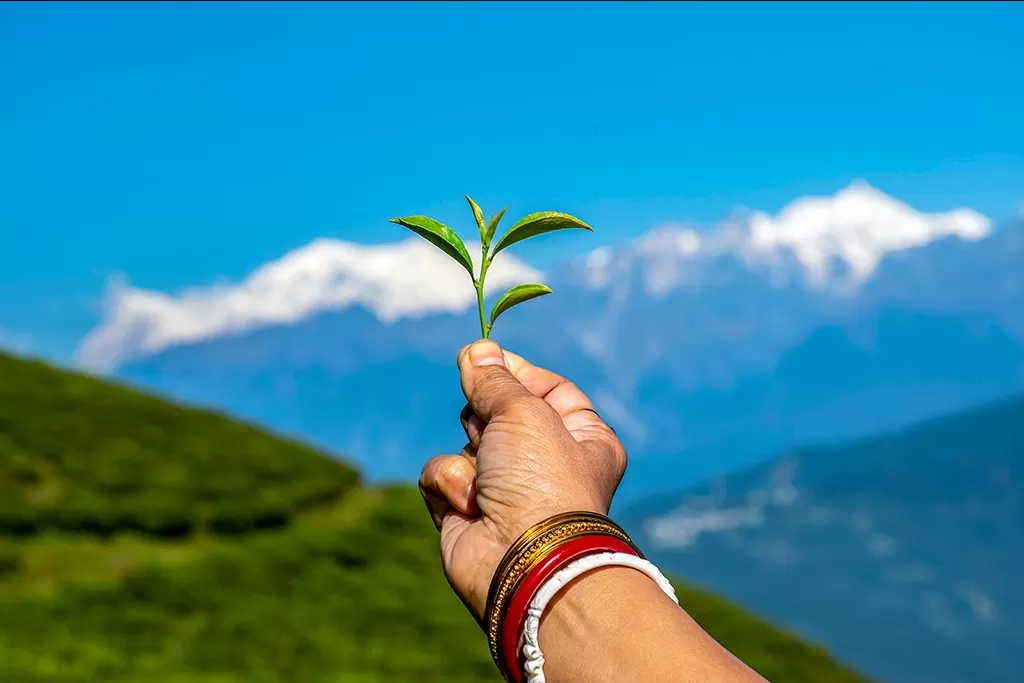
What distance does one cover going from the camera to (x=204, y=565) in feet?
37.0

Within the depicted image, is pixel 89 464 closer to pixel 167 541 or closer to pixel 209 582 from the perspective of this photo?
pixel 167 541

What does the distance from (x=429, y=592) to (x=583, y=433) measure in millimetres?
9202

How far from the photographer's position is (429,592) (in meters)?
11.9

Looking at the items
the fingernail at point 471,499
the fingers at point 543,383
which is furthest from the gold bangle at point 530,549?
the fingers at point 543,383

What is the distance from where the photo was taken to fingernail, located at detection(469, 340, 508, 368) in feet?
10.6

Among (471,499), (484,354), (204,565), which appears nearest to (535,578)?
(471,499)

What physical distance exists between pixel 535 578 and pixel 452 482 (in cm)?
67

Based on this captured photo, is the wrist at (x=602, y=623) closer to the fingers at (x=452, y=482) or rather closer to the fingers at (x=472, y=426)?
the fingers at (x=452, y=482)

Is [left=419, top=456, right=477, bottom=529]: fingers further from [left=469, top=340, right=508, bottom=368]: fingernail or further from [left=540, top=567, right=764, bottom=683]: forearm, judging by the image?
[left=540, top=567, right=764, bottom=683]: forearm

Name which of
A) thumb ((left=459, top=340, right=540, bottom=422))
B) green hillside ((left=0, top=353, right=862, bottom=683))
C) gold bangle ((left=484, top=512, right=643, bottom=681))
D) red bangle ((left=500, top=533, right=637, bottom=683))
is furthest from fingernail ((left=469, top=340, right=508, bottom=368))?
green hillside ((left=0, top=353, right=862, bottom=683))

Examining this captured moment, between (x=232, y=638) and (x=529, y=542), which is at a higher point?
(x=232, y=638)

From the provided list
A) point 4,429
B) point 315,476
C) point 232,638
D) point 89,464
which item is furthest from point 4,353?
point 232,638

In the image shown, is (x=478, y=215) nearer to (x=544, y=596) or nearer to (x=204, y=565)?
(x=544, y=596)

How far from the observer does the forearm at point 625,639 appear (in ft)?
7.59
